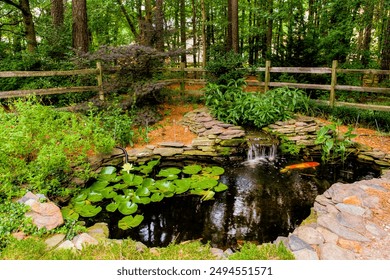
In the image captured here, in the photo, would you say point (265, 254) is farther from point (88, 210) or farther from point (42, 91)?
point (42, 91)

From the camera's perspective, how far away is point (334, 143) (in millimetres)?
5547

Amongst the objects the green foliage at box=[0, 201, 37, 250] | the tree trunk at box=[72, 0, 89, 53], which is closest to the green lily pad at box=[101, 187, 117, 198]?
the green foliage at box=[0, 201, 37, 250]

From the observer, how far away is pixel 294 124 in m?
6.41

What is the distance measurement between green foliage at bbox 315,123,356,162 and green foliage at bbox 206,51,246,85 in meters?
2.86

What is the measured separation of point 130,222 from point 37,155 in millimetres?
1766

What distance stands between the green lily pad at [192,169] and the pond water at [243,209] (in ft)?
1.59

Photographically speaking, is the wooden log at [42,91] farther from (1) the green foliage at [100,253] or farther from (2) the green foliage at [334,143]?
(2) the green foliage at [334,143]

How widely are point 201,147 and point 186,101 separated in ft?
9.37

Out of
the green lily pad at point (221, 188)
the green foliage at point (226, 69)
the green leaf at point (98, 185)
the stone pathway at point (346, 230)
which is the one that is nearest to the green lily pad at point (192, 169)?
the green lily pad at point (221, 188)

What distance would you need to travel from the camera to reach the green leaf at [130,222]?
3.41m

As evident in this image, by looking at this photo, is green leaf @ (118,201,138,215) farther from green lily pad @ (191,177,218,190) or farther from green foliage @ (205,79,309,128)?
green foliage @ (205,79,309,128)

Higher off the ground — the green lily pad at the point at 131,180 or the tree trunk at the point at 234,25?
the tree trunk at the point at 234,25
